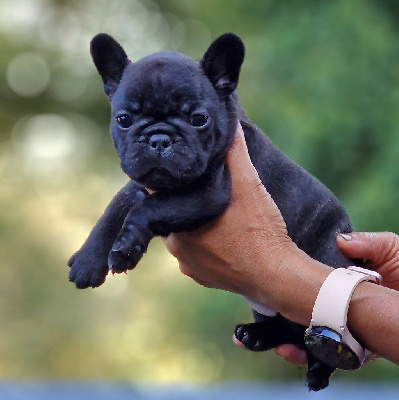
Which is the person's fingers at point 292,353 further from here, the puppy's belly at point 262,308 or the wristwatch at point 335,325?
the wristwatch at point 335,325

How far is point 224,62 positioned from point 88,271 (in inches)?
35.8

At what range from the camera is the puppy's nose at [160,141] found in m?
2.30

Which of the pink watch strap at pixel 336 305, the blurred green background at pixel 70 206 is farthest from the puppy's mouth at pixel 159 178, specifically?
the blurred green background at pixel 70 206

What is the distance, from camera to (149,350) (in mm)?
12203

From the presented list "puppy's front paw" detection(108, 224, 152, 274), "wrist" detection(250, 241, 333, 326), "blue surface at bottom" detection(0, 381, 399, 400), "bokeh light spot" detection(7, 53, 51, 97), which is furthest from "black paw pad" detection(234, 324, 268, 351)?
"bokeh light spot" detection(7, 53, 51, 97)

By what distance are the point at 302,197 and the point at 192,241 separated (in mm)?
469

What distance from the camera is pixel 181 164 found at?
2.32 meters

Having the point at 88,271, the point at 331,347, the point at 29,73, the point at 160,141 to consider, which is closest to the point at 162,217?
the point at 160,141

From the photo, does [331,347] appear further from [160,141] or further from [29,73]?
[29,73]

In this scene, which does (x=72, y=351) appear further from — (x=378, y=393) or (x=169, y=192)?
(x=169, y=192)

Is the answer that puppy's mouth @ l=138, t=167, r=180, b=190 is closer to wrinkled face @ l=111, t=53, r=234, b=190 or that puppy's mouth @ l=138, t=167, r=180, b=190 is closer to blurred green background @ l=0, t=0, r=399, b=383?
wrinkled face @ l=111, t=53, r=234, b=190

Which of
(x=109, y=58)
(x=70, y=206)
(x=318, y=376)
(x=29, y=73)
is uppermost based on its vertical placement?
(x=29, y=73)

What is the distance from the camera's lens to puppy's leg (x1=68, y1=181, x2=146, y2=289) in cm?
262

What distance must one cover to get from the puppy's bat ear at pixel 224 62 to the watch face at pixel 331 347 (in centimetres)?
90
